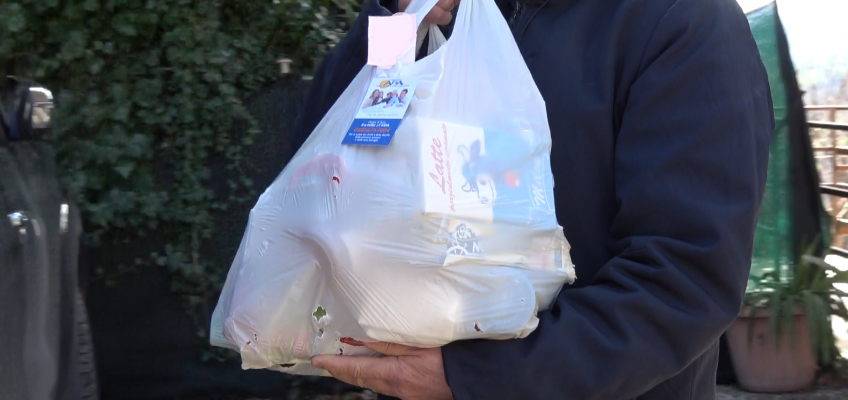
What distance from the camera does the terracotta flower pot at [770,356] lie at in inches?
172

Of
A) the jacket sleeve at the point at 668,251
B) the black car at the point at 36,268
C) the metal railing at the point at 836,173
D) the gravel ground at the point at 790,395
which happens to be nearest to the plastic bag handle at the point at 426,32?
the jacket sleeve at the point at 668,251

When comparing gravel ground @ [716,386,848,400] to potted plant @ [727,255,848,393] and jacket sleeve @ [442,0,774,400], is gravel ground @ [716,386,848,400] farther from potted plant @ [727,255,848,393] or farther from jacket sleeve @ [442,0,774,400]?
jacket sleeve @ [442,0,774,400]

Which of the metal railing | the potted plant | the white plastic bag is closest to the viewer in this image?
the white plastic bag

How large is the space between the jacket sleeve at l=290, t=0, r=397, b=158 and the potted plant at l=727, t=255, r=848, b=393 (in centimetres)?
319

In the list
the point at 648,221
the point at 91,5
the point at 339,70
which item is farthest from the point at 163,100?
the point at 648,221

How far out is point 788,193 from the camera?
14.5 ft

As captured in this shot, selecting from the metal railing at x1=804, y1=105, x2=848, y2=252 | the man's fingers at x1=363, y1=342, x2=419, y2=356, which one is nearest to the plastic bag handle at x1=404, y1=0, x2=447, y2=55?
the man's fingers at x1=363, y1=342, x2=419, y2=356

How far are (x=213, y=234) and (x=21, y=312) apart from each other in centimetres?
174

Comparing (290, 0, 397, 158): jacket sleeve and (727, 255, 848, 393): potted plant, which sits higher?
(290, 0, 397, 158): jacket sleeve

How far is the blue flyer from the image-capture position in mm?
1231

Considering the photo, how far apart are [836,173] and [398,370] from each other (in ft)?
18.2

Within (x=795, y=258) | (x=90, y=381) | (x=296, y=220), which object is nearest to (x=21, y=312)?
(x=90, y=381)

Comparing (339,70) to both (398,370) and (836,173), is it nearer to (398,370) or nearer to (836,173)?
(398,370)

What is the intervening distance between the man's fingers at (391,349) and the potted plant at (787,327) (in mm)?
3424
